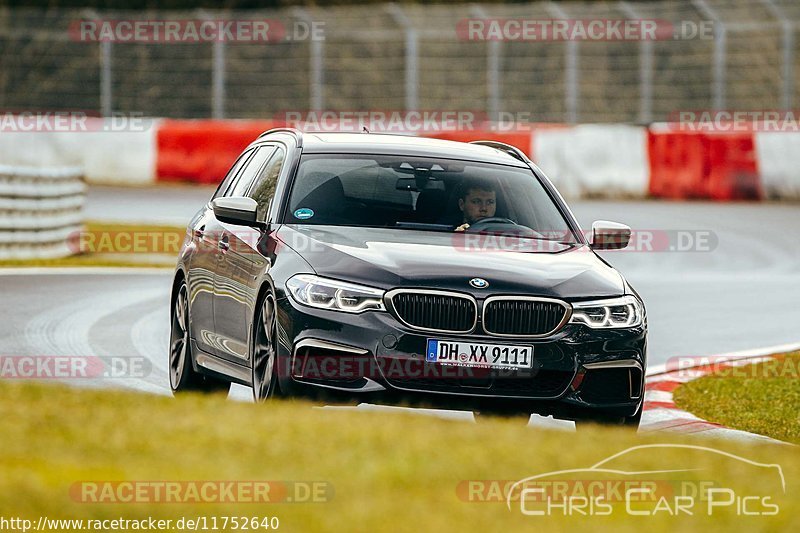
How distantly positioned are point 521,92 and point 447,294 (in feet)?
90.0

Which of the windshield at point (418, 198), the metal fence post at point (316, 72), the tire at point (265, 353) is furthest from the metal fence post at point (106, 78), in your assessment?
the tire at point (265, 353)

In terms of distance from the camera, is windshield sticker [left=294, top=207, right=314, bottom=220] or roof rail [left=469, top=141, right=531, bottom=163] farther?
roof rail [left=469, top=141, right=531, bottom=163]

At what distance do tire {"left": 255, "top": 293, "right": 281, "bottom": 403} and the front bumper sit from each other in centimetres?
13

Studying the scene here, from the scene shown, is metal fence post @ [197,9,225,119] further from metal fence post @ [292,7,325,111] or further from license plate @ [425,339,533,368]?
license plate @ [425,339,533,368]

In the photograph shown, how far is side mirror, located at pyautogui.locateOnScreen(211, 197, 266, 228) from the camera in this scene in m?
9.13

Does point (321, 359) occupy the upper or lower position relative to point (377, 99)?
upper

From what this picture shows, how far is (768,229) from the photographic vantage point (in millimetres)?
24250

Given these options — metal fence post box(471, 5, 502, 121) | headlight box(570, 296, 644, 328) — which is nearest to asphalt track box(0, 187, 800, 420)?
headlight box(570, 296, 644, 328)

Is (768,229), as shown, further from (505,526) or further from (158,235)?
(505,526)

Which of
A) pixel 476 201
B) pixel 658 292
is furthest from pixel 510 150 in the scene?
pixel 658 292

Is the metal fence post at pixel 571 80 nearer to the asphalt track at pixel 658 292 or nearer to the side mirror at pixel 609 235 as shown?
the asphalt track at pixel 658 292

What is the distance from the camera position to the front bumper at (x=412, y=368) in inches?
317

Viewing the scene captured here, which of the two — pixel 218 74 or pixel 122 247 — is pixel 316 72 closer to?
pixel 218 74

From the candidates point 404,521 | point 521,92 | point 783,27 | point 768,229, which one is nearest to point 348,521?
point 404,521
